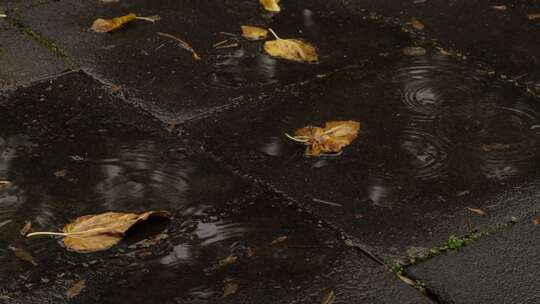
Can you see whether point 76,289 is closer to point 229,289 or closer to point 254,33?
point 229,289

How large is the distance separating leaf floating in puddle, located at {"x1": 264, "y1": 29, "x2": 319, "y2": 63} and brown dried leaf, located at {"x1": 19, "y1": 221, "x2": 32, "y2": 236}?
1.59 metres

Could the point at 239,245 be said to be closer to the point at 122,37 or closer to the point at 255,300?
the point at 255,300

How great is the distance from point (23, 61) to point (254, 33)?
109 cm

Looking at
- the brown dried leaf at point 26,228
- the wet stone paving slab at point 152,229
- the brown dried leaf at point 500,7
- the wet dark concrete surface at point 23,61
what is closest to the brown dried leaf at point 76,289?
the wet stone paving slab at point 152,229

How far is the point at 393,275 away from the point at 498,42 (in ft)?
6.41

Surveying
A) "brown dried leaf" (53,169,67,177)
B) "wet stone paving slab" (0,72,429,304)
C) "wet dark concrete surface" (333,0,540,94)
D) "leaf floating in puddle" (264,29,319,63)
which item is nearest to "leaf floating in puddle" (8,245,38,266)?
"wet stone paving slab" (0,72,429,304)

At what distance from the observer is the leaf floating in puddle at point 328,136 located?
3.19m

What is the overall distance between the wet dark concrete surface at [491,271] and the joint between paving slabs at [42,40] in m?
2.04

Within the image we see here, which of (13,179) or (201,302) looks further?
(13,179)

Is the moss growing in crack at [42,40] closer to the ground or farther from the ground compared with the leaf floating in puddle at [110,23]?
closer to the ground

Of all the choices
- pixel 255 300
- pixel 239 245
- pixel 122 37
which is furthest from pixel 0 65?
pixel 255 300

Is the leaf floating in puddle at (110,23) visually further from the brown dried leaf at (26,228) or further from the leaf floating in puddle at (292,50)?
the brown dried leaf at (26,228)

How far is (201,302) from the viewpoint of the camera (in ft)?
7.98

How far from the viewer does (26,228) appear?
275 cm
